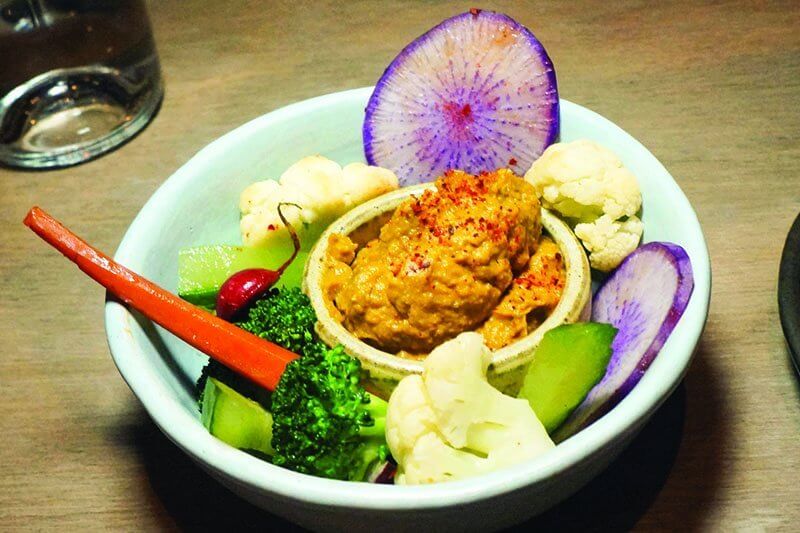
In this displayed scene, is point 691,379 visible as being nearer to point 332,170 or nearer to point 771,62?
point 332,170

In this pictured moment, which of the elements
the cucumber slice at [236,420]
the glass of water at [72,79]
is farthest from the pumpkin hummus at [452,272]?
the glass of water at [72,79]

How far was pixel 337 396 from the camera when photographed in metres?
1.27

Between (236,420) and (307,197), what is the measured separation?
559 mm

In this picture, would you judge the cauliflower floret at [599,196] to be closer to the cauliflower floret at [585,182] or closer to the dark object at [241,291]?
the cauliflower floret at [585,182]

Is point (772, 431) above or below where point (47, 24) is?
below

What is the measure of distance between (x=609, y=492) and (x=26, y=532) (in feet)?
3.37

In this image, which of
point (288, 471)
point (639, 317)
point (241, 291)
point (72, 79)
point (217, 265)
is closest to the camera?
point (288, 471)

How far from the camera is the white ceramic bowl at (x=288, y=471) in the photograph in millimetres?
1102

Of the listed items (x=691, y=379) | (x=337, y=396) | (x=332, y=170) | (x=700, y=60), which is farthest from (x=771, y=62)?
(x=337, y=396)

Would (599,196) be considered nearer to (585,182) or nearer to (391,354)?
(585,182)

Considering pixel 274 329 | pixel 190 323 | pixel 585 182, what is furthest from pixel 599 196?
pixel 190 323

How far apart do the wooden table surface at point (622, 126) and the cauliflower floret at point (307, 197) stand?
0.45m

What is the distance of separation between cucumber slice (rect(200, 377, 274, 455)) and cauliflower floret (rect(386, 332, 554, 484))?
216 mm

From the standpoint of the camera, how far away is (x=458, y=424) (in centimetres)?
A: 121
